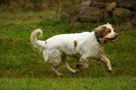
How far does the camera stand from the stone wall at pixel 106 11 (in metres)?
14.5

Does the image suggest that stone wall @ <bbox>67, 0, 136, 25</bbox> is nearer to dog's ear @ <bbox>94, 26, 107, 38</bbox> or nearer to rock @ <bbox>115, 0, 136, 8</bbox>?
rock @ <bbox>115, 0, 136, 8</bbox>

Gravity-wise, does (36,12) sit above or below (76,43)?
below

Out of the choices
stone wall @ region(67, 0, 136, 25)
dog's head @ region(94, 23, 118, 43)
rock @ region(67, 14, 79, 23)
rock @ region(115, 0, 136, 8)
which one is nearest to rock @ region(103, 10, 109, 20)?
stone wall @ region(67, 0, 136, 25)

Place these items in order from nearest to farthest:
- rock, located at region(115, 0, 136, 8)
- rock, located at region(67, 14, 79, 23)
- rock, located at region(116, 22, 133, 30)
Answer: rock, located at region(116, 22, 133, 30) → rock, located at region(115, 0, 136, 8) → rock, located at region(67, 14, 79, 23)

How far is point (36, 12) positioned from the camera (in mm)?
22000

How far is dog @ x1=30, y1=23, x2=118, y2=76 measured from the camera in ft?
24.5

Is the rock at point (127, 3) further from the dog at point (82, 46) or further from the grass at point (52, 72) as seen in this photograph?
the dog at point (82, 46)

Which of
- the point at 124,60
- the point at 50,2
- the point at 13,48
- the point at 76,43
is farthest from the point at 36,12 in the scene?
the point at 76,43

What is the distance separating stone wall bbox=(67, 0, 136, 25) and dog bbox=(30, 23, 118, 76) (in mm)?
6808

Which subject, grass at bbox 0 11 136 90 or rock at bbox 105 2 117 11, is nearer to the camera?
grass at bbox 0 11 136 90

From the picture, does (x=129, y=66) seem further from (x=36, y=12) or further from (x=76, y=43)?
(x=36, y=12)

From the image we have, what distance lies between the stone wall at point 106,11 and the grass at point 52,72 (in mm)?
542

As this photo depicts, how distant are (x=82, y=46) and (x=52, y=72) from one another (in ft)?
4.74

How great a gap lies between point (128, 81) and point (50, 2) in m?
17.8
